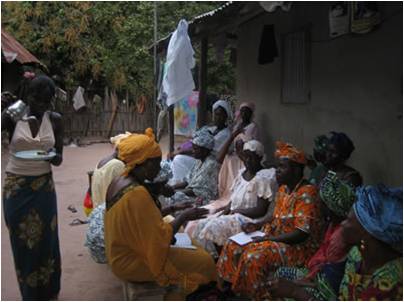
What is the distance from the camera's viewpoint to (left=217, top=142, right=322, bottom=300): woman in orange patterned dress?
10.7 ft

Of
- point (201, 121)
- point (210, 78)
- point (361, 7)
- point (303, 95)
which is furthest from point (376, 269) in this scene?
point (210, 78)

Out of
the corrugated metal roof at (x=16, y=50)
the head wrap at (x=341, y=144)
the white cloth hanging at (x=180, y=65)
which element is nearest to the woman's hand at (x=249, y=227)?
the head wrap at (x=341, y=144)

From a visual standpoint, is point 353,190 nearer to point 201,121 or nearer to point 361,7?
point 361,7

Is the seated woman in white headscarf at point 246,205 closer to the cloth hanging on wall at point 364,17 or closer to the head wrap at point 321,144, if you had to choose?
the head wrap at point 321,144

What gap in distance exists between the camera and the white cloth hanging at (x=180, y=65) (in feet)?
20.6

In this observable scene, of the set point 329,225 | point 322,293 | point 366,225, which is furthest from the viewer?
point 329,225

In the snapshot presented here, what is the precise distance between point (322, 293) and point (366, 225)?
558mm

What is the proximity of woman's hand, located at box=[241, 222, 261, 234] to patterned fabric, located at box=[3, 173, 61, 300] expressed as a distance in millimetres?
1441

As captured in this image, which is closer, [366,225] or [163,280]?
[366,225]

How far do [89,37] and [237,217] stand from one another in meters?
15.4

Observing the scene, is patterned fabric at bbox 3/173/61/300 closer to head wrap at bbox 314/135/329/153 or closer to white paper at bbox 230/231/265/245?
white paper at bbox 230/231/265/245

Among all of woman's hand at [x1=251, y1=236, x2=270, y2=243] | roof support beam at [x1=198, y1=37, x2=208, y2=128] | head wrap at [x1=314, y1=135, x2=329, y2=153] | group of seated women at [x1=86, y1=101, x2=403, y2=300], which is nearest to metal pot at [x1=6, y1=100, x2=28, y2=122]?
group of seated women at [x1=86, y1=101, x2=403, y2=300]

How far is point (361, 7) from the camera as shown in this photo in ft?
13.4

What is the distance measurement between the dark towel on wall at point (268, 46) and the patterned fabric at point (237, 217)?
8.57ft
